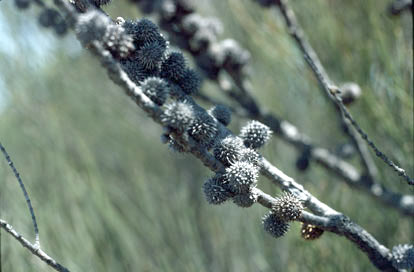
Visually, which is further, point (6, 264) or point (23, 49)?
point (23, 49)

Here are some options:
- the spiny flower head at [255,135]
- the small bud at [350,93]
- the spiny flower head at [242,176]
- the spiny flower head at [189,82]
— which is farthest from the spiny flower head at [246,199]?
the small bud at [350,93]

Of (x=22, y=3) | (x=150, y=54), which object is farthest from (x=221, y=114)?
(x=22, y=3)

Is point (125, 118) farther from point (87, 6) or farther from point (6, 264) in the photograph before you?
point (87, 6)

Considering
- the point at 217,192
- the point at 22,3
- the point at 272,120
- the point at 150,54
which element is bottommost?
the point at 217,192

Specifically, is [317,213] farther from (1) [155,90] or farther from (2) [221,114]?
(1) [155,90]

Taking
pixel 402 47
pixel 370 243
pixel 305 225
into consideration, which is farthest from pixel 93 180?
pixel 402 47

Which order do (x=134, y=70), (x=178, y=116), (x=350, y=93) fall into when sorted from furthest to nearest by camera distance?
(x=350, y=93) < (x=134, y=70) < (x=178, y=116)

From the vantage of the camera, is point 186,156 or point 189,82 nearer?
point 189,82

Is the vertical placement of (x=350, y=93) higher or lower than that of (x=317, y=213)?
higher
